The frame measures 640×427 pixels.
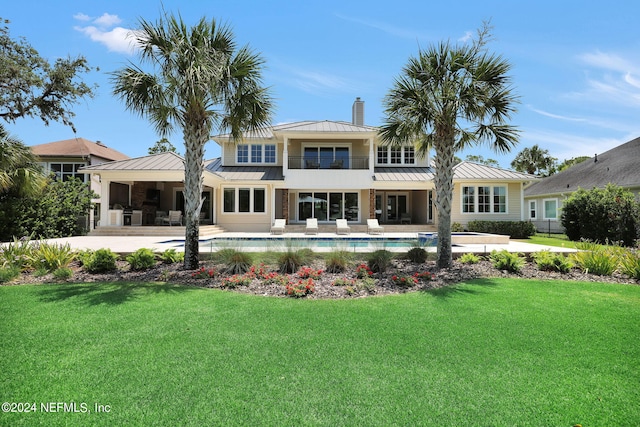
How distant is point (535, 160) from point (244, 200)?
36.9 meters

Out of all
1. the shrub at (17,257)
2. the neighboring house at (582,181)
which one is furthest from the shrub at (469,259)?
the neighboring house at (582,181)

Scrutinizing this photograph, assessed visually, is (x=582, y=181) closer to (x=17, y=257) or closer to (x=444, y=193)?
(x=444, y=193)

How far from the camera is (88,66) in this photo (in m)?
21.4

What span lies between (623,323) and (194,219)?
8.64m

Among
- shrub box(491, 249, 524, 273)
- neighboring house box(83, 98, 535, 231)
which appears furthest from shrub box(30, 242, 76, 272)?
neighboring house box(83, 98, 535, 231)

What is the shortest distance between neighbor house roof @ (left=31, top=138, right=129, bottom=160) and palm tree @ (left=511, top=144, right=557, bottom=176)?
4526 cm

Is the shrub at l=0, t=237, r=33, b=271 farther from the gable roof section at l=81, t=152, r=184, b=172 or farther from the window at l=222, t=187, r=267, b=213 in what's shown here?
the window at l=222, t=187, r=267, b=213

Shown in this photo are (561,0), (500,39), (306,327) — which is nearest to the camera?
(306,327)

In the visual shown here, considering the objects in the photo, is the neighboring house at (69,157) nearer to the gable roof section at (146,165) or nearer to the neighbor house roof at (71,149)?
the neighbor house roof at (71,149)

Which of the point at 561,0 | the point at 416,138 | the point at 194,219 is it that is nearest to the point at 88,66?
the point at 194,219

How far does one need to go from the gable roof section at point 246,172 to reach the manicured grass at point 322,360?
1603 cm

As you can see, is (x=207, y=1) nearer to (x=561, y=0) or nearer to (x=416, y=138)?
Answer: (x=416, y=138)

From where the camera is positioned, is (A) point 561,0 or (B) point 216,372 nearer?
(B) point 216,372

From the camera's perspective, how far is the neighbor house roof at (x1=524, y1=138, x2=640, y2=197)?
72.3 feet
